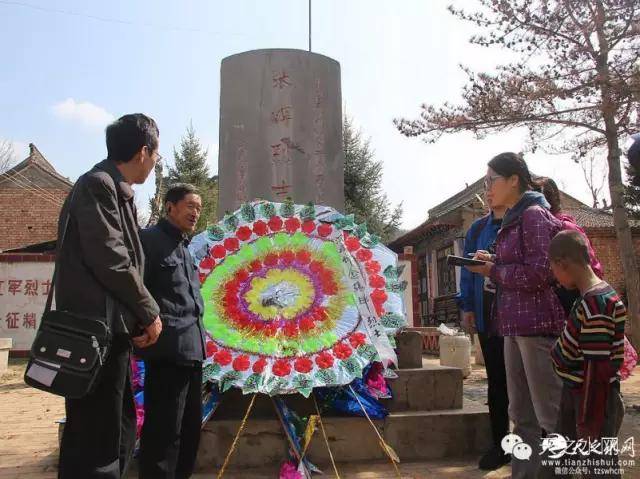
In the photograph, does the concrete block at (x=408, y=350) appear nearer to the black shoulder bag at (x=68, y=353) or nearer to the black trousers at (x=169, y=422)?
the black trousers at (x=169, y=422)

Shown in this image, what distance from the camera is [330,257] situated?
3521 millimetres

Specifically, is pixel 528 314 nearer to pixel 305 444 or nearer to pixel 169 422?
pixel 305 444

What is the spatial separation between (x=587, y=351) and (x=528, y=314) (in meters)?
0.35

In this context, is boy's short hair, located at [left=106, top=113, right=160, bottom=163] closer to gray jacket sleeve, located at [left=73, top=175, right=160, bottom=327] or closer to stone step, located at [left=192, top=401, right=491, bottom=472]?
gray jacket sleeve, located at [left=73, top=175, right=160, bottom=327]

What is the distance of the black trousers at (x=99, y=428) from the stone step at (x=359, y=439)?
133 cm

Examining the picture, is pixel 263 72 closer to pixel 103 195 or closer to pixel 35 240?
pixel 103 195

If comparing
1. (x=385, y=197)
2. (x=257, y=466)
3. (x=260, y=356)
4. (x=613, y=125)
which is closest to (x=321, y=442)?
(x=257, y=466)

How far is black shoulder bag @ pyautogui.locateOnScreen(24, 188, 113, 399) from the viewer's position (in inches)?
65.4

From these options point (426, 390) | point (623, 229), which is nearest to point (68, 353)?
point (426, 390)

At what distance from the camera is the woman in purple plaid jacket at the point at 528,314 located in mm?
2346

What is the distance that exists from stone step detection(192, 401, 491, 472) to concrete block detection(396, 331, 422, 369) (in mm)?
384

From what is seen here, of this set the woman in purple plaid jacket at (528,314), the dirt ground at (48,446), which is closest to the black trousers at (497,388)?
the dirt ground at (48,446)

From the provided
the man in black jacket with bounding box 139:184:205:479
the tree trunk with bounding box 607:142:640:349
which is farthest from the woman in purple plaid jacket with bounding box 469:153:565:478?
A: the tree trunk with bounding box 607:142:640:349

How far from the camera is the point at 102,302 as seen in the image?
5.78 ft
